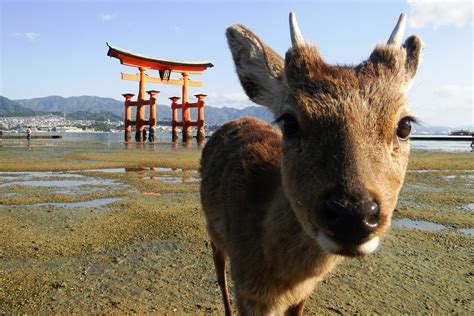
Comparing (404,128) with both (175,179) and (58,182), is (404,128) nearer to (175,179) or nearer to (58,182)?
(175,179)

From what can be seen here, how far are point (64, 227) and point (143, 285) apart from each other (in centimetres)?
301

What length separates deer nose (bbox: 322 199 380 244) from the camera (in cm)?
204

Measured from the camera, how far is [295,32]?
326cm

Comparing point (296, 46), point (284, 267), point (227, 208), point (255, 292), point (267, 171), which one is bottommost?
point (255, 292)

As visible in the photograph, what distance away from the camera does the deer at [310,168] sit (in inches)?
86.1

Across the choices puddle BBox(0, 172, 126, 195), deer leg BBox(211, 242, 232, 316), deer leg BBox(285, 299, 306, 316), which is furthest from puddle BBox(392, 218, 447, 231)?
puddle BBox(0, 172, 126, 195)

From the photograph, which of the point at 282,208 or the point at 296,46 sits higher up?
the point at 296,46

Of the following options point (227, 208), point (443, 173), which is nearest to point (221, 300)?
point (227, 208)

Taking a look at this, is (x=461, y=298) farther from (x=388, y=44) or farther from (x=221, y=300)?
(x=388, y=44)

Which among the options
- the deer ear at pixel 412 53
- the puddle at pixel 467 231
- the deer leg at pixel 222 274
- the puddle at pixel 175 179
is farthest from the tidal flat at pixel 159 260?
the deer ear at pixel 412 53

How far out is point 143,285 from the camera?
4.79 m

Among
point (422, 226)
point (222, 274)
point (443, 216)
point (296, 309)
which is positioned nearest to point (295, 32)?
point (296, 309)

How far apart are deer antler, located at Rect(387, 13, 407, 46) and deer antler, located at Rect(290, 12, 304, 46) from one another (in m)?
0.82

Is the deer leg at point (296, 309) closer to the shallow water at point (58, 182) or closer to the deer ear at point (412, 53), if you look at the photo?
the deer ear at point (412, 53)
